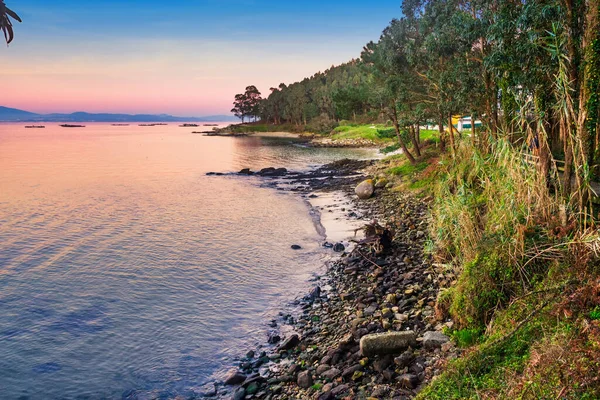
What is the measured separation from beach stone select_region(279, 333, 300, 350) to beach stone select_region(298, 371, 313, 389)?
1.71 meters

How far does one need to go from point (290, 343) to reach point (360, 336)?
193 cm

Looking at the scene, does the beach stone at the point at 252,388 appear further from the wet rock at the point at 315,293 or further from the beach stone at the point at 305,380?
the wet rock at the point at 315,293

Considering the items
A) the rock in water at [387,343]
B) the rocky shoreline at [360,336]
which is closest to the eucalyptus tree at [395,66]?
the rocky shoreline at [360,336]

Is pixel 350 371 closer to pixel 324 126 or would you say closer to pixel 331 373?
pixel 331 373

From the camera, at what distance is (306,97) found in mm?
162250

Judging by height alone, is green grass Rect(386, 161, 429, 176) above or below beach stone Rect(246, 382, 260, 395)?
above

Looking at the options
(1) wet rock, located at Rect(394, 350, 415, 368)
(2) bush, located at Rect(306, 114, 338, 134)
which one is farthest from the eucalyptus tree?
(2) bush, located at Rect(306, 114, 338, 134)

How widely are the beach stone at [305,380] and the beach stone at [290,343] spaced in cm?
171

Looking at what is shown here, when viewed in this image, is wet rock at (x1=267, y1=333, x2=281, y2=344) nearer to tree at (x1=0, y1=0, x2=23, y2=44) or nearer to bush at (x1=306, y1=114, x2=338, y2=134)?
tree at (x1=0, y1=0, x2=23, y2=44)

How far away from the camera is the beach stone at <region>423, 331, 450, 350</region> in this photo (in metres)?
8.76

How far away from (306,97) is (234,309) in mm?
154470

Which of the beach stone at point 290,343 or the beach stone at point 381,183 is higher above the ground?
the beach stone at point 381,183

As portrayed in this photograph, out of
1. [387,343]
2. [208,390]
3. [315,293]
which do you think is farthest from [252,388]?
[315,293]

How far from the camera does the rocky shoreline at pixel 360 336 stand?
27.9 ft
